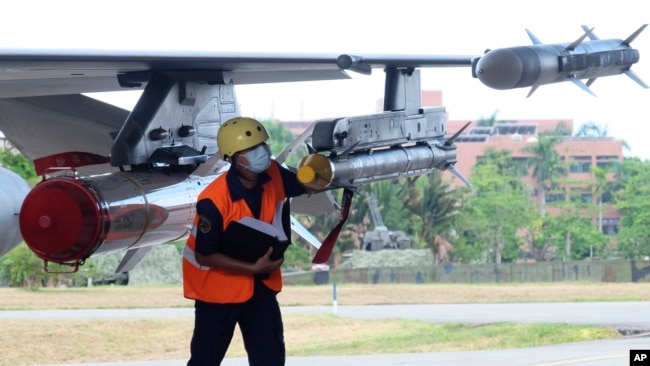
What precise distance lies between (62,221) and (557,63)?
3.30 m

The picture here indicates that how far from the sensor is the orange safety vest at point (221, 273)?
23.7 ft

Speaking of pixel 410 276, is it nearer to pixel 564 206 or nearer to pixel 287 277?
pixel 287 277

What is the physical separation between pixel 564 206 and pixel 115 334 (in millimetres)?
56628

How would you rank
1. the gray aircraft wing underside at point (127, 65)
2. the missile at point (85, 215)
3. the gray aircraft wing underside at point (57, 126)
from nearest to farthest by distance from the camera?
1. the gray aircraft wing underside at point (127, 65)
2. the missile at point (85, 215)
3. the gray aircraft wing underside at point (57, 126)

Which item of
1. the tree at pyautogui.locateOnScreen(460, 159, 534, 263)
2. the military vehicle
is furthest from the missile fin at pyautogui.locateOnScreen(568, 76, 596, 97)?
the tree at pyautogui.locateOnScreen(460, 159, 534, 263)

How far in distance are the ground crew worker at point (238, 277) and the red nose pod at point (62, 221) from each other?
1.03m

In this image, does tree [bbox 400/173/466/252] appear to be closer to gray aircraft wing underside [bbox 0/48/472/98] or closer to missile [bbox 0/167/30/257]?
gray aircraft wing underside [bbox 0/48/472/98]

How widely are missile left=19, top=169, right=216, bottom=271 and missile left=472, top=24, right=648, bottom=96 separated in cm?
254

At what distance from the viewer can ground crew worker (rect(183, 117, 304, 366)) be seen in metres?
7.25

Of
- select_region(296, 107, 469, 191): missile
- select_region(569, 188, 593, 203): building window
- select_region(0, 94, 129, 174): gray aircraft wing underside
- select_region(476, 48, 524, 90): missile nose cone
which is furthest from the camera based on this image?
select_region(569, 188, 593, 203): building window

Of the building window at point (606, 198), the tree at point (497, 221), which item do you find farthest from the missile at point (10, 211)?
the building window at point (606, 198)

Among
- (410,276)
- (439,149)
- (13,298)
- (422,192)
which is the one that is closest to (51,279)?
(13,298)

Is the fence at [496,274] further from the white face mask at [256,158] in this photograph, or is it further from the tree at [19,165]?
the white face mask at [256,158]

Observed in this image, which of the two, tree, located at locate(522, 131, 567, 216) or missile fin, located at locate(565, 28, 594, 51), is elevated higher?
tree, located at locate(522, 131, 567, 216)
